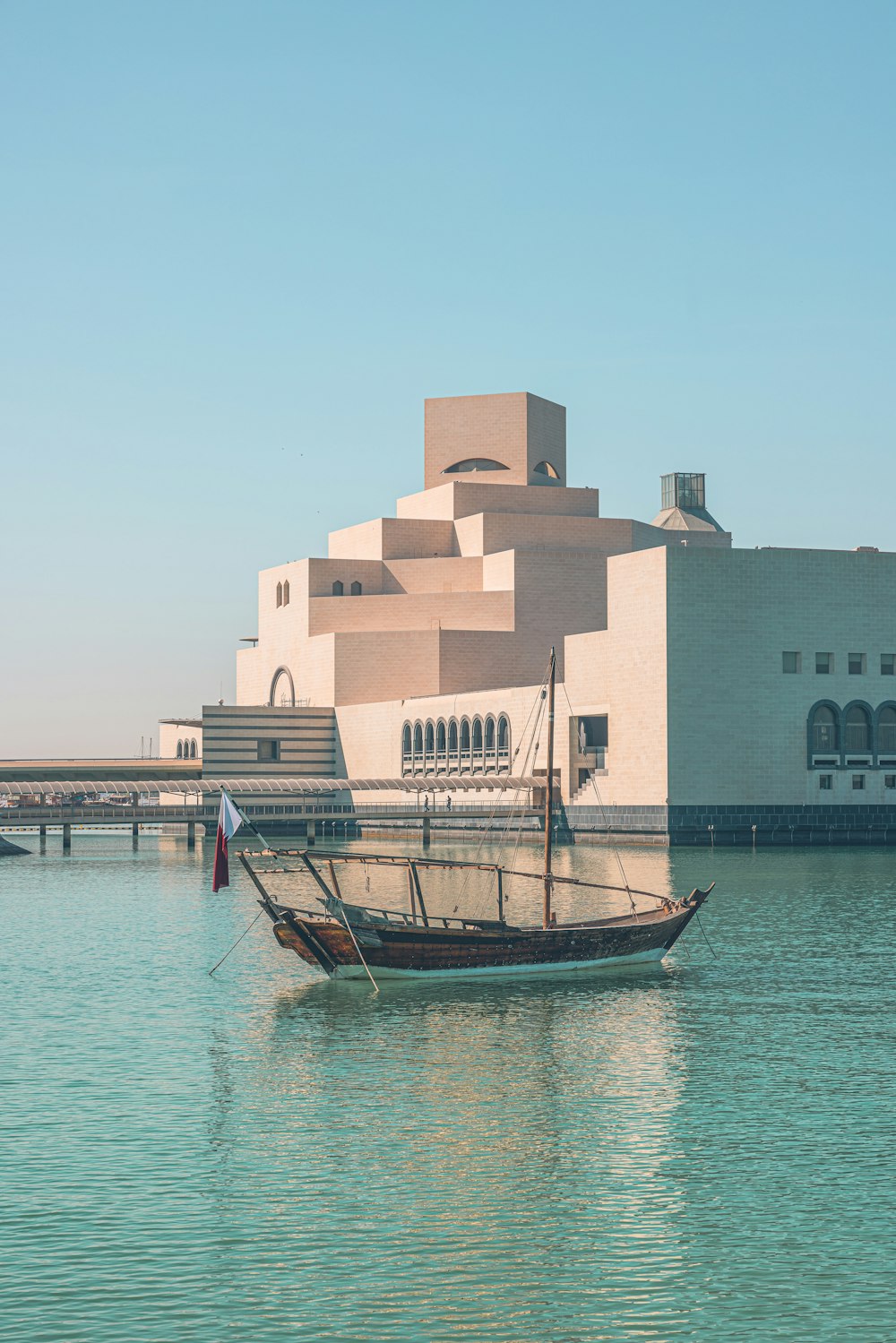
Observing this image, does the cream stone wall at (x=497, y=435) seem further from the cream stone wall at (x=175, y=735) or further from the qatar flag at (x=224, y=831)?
the qatar flag at (x=224, y=831)

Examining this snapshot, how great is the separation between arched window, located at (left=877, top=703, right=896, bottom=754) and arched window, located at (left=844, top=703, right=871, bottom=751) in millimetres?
699

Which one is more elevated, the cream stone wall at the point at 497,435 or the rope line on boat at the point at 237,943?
the cream stone wall at the point at 497,435

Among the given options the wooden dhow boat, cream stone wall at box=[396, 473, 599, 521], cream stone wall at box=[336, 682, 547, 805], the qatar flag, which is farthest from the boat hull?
cream stone wall at box=[396, 473, 599, 521]

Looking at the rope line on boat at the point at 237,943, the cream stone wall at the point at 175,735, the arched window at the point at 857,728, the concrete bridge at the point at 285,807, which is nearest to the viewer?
the rope line on boat at the point at 237,943

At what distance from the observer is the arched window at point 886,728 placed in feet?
317

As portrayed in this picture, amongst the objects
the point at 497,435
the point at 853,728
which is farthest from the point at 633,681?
the point at 497,435

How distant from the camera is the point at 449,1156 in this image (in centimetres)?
2238

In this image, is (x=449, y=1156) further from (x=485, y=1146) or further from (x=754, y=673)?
(x=754, y=673)

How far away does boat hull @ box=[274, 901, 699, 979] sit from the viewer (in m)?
37.6

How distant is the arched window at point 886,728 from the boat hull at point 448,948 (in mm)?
60025

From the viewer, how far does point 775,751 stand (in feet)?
309

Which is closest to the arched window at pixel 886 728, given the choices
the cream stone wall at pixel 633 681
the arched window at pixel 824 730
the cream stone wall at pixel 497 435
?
the arched window at pixel 824 730

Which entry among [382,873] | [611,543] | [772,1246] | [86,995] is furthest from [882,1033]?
[611,543]

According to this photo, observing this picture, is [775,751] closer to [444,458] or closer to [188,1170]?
[444,458]
